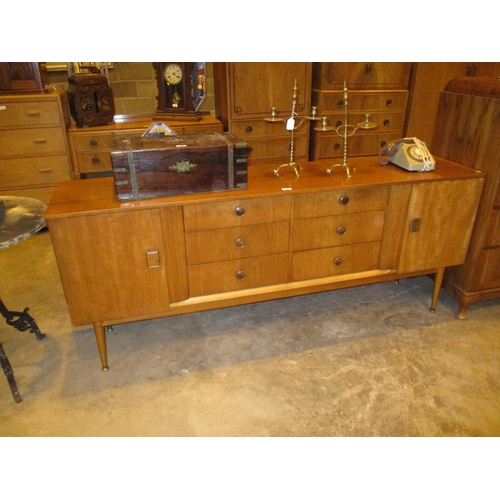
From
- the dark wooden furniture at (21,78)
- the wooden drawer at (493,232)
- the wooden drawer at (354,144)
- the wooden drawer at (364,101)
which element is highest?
the dark wooden furniture at (21,78)

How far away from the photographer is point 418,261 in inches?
83.7

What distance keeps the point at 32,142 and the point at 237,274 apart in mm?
2123

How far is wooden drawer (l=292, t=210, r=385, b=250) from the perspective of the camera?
191 cm

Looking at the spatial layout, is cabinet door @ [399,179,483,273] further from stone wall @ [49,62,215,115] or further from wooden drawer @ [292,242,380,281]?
stone wall @ [49,62,215,115]

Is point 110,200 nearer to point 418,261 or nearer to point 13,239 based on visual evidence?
point 13,239

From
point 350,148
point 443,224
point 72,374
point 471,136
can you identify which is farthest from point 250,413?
point 350,148

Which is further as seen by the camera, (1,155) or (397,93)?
(397,93)

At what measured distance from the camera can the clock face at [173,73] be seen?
9.99 feet

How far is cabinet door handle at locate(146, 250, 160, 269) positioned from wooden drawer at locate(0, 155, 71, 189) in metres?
1.85

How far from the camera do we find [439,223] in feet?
6.75

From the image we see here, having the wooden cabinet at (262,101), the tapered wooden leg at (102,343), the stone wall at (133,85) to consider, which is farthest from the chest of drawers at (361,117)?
the tapered wooden leg at (102,343)

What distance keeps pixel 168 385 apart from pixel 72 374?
46cm

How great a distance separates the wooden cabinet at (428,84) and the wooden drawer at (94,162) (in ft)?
8.05

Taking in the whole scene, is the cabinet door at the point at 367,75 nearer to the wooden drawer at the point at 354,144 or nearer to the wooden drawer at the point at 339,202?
the wooden drawer at the point at 354,144
